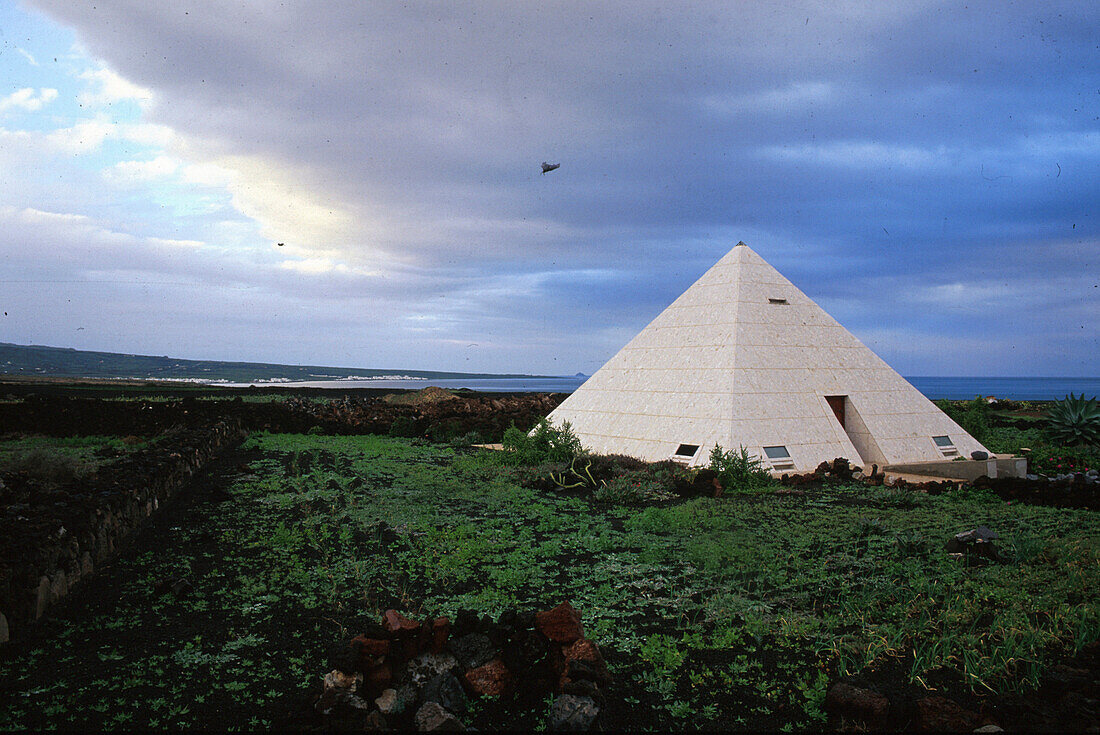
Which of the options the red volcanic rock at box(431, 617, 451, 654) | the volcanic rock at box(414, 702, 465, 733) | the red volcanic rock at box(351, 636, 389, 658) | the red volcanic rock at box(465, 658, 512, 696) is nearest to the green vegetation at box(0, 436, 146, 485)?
the red volcanic rock at box(351, 636, 389, 658)

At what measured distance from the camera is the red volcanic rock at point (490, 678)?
15.5ft

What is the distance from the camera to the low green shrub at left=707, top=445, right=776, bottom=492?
12.7m

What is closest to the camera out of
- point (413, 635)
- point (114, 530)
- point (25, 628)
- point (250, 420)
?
point (413, 635)

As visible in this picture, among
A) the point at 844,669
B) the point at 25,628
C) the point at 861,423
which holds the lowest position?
the point at 25,628

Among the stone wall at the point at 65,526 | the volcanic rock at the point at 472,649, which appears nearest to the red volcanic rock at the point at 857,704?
the volcanic rock at the point at 472,649

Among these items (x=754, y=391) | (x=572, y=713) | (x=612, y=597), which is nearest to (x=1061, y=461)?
(x=754, y=391)

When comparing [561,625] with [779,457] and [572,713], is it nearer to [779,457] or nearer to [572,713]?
[572,713]

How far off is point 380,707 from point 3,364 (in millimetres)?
Answer: 155984

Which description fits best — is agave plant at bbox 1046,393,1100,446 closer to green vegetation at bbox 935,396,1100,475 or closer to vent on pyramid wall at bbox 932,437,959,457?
green vegetation at bbox 935,396,1100,475

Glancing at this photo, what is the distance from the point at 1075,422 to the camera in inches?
716

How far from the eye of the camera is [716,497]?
12.1 meters

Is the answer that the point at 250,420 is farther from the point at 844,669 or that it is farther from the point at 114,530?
the point at 844,669

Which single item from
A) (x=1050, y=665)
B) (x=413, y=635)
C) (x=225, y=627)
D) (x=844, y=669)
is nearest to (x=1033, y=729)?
(x=844, y=669)

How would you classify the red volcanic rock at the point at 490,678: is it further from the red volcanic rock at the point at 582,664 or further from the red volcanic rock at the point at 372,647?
the red volcanic rock at the point at 372,647
